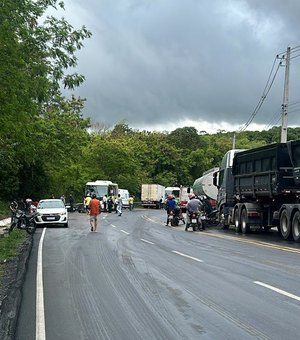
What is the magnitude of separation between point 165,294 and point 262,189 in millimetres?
15968

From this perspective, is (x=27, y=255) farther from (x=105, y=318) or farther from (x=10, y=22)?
(x=105, y=318)

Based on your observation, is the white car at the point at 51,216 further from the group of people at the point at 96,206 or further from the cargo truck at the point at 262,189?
the cargo truck at the point at 262,189

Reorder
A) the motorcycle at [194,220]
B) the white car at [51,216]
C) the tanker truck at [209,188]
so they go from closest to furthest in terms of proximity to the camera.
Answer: the motorcycle at [194,220] < the white car at [51,216] < the tanker truck at [209,188]

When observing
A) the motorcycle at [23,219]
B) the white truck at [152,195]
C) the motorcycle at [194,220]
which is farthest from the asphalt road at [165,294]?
the white truck at [152,195]

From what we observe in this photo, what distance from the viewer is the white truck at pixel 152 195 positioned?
79287mm

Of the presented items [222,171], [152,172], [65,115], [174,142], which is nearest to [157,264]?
[222,171]

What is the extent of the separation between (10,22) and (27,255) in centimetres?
692

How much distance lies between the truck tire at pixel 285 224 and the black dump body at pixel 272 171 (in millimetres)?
856

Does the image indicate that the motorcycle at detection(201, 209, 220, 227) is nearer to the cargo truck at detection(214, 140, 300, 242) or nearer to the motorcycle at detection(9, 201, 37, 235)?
the cargo truck at detection(214, 140, 300, 242)

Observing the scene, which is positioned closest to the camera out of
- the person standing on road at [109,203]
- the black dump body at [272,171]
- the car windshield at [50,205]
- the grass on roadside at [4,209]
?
the black dump body at [272,171]

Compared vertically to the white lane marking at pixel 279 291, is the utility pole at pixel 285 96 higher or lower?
higher

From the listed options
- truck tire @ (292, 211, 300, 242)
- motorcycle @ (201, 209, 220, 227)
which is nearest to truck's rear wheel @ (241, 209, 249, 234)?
truck tire @ (292, 211, 300, 242)

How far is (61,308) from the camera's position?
899 centimetres

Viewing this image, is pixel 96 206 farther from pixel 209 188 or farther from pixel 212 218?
pixel 209 188
